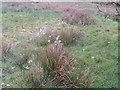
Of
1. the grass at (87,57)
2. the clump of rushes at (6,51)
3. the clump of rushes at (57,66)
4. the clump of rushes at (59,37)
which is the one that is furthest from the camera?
the clump of rushes at (59,37)

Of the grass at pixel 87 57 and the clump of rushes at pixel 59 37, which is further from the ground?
the clump of rushes at pixel 59 37

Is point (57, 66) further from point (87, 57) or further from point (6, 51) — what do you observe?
point (6, 51)

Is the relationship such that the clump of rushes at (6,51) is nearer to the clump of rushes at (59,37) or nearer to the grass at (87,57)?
the grass at (87,57)

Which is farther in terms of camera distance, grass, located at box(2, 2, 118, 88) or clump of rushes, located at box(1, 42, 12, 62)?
clump of rushes, located at box(1, 42, 12, 62)

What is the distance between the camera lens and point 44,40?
19.4 ft

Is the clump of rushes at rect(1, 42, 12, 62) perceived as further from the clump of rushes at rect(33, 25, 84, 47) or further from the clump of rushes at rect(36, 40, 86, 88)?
the clump of rushes at rect(36, 40, 86, 88)

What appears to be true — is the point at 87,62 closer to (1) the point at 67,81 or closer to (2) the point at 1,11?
(1) the point at 67,81

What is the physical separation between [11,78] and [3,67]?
1.80ft

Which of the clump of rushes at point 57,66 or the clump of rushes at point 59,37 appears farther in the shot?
the clump of rushes at point 59,37

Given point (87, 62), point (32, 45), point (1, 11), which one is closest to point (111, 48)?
point (87, 62)

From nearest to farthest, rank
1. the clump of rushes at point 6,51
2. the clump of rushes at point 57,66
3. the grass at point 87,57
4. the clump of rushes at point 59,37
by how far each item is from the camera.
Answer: the clump of rushes at point 57,66
the grass at point 87,57
the clump of rushes at point 6,51
the clump of rushes at point 59,37

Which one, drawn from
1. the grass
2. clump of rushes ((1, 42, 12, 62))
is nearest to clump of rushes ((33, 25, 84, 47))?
the grass

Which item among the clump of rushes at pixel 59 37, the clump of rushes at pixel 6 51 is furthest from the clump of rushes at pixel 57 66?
the clump of rushes at pixel 59 37

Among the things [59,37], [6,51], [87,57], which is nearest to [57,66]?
[87,57]
